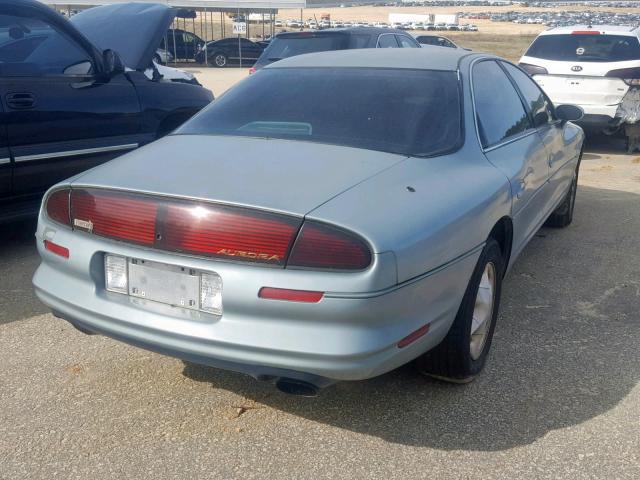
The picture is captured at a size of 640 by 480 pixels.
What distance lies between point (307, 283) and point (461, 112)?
1.50 meters

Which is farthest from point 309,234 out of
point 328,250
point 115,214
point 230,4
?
point 230,4

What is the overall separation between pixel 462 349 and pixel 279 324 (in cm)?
98

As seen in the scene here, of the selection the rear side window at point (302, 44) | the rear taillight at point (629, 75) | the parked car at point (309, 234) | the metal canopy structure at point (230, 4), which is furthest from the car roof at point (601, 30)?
the metal canopy structure at point (230, 4)

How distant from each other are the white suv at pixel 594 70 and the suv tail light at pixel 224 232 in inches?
307

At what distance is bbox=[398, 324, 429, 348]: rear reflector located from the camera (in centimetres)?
264

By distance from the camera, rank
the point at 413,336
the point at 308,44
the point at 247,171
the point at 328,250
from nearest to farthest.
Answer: the point at 328,250 < the point at 413,336 < the point at 247,171 < the point at 308,44

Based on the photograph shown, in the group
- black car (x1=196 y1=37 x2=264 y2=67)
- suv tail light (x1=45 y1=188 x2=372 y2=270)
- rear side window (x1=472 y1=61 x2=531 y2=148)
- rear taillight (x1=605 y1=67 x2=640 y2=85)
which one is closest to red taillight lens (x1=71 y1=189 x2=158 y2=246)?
suv tail light (x1=45 y1=188 x2=372 y2=270)

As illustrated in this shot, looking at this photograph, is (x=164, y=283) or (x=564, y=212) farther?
(x=564, y=212)

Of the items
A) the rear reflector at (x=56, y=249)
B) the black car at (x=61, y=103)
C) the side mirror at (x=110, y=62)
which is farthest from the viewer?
the side mirror at (x=110, y=62)

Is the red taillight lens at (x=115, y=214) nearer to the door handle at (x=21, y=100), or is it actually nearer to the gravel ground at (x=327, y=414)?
the gravel ground at (x=327, y=414)

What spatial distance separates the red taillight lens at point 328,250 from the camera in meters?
2.49

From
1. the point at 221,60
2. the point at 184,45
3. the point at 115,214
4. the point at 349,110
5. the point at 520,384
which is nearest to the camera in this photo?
the point at 115,214

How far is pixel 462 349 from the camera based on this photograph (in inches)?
123

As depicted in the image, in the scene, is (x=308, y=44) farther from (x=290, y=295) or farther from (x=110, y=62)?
(x=290, y=295)
